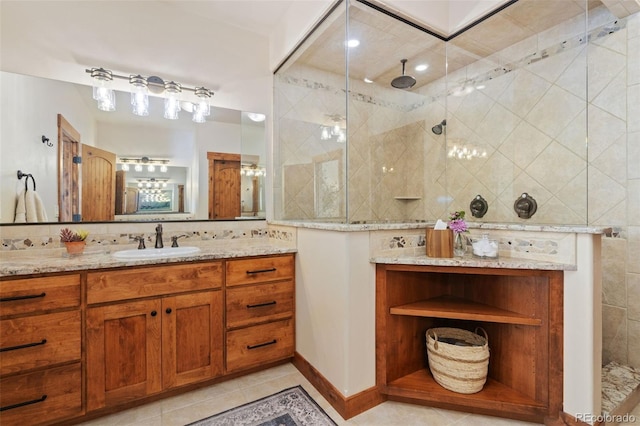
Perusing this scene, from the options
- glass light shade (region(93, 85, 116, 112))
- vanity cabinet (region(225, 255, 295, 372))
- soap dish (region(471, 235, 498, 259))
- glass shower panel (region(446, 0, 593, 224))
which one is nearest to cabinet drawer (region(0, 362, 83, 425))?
vanity cabinet (region(225, 255, 295, 372))

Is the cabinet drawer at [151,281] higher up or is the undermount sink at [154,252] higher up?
the undermount sink at [154,252]

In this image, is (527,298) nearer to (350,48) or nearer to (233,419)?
(233,419)

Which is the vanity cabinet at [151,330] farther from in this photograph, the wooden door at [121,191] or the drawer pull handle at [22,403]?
the wooden door at [121,191]

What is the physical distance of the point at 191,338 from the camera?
173 centimetres

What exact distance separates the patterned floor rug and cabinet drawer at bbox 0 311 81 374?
753 mm

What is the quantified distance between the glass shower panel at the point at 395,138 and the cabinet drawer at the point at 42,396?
2.09 m

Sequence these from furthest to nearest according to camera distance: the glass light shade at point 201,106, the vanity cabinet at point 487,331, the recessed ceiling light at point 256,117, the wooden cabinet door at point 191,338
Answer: the recessed ceiling light at point 256,117 → the glass light shade at point 201,106 → the wooden cabinet door at point 191,338 → the vanity cabinet at point 487,331

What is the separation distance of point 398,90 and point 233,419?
2991 millimetres

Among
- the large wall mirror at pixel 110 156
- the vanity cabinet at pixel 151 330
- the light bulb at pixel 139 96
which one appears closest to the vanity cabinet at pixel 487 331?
the vanity cabinet at pixel 151 330

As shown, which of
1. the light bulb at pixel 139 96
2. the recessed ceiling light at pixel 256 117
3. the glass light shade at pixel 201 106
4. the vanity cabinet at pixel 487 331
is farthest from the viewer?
the recessed ceiling light at pixel 256 117

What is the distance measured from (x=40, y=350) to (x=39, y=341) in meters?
0.04

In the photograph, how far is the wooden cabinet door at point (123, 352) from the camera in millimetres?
1489

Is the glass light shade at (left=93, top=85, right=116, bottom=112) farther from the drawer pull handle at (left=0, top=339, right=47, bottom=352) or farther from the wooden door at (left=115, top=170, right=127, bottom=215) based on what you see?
the drawer pull handle at (left=0, top=339, right=47, bottom=352)

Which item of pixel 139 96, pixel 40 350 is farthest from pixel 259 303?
pixel 139 96
